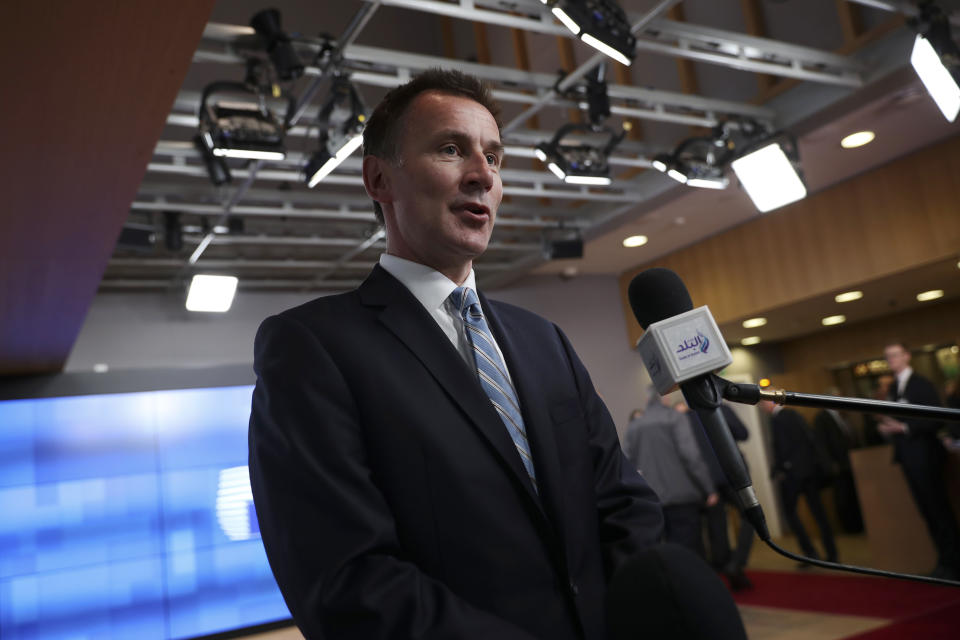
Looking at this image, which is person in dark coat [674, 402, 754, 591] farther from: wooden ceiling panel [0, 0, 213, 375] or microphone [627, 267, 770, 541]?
microphone [627, 267, 770, 541]

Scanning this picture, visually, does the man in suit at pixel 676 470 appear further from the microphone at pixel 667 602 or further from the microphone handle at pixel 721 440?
the microphone at pixel 667 602

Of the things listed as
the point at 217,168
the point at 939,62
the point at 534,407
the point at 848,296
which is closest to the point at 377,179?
the point at 534,407

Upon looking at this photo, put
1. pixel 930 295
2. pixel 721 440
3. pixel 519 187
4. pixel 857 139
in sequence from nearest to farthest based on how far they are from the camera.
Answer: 1. pixel 721 440
2. pixel 857 139
3. pixel 519 187
4. pixel 930 295

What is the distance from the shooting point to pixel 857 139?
5906 millimetres

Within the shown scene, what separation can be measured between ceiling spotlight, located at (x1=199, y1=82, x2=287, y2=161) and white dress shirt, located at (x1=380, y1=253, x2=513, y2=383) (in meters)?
3.37

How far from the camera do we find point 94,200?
3.33 m

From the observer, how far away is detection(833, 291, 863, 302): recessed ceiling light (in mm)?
7184

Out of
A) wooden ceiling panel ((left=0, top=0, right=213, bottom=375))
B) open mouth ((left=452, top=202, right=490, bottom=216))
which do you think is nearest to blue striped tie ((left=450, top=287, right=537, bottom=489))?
open mouth ((left=452, top=202, right=490, bottom=216))

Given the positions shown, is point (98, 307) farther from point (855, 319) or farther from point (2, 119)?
point (855, 319)

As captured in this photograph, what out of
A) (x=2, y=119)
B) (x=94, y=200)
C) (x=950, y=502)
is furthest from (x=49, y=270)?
(x=950, y=502)

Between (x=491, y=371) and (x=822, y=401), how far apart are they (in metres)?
0.43

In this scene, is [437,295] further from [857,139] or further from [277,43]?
[857,139]

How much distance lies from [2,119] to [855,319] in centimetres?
873

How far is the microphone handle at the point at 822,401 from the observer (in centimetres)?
89
